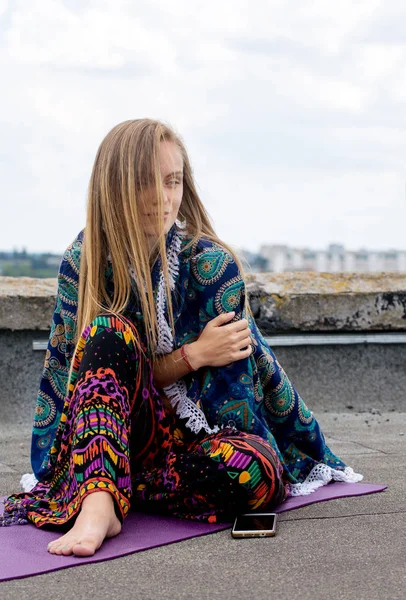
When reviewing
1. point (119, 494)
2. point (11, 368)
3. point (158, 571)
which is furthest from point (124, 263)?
point (11, 368)

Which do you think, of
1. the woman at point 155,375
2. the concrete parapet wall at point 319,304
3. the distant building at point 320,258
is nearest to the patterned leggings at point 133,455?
the woman at point 155,375

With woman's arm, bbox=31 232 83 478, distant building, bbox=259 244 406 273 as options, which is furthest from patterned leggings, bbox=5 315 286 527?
distant building, bbox=259 244 406 273

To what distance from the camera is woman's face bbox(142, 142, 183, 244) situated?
2766 mm

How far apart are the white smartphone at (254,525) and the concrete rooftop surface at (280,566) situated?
3 cm

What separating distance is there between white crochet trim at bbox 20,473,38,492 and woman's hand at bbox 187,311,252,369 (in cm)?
74

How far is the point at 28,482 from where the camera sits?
10.0ft

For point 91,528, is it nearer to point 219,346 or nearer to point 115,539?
point 115,539

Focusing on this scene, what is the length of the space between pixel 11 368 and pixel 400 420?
1916 mm

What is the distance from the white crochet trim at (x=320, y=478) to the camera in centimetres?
293

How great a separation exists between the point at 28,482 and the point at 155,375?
0.65 meters

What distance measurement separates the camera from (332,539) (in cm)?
238

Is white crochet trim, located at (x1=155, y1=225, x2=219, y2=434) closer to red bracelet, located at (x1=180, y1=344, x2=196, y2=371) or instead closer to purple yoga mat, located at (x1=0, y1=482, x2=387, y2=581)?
red bracelet, located at (x1=180, y1=344, x2=196, y2=371)

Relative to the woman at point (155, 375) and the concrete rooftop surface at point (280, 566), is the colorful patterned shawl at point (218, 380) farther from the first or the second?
the concrete rooftop surface at point (280, 566)

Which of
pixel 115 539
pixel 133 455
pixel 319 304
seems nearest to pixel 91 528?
pixel 115 539
